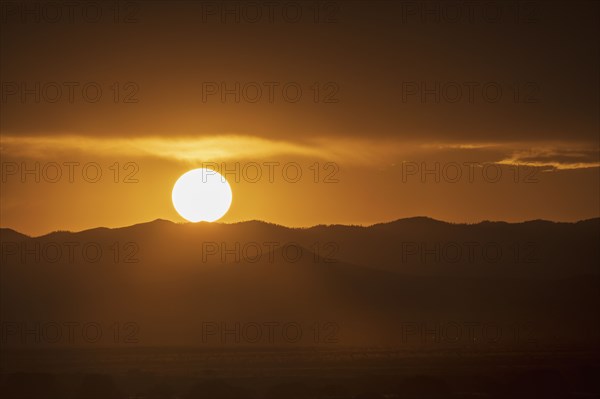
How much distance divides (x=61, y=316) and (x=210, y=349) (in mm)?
47873

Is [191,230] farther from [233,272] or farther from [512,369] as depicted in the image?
[512,369]

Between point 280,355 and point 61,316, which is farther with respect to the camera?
point 61,316

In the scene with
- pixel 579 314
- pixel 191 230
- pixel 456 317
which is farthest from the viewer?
pixel 191 230

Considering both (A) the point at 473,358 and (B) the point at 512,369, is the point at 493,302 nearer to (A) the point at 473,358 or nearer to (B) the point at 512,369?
(A) the point at 473,358

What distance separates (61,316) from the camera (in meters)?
134

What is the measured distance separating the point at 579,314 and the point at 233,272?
54.4 metres

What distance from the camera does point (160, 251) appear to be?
15975 cm

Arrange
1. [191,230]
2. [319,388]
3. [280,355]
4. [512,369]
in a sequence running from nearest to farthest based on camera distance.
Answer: [319,388]
[512,369]
[280,355]
[191,230]

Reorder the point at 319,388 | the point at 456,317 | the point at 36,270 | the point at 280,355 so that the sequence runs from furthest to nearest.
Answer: the point at 36,270, the point at 456,317, the point at 280,355, the point at 319,388

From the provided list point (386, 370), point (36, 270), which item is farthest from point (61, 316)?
point (386, 370)

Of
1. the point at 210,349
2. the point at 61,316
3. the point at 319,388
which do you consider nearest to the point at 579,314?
the point at 210,349

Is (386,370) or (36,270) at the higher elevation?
(36,270)

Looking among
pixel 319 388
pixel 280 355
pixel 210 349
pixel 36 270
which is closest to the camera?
pixel 319 388

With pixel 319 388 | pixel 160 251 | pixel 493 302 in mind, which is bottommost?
pixel 319 388
